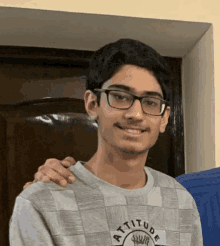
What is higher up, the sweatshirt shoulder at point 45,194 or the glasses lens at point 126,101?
the glasses lens at point 126,101

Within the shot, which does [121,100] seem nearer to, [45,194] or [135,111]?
[135,111]

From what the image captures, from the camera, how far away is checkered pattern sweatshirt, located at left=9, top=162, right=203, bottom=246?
0.56 m

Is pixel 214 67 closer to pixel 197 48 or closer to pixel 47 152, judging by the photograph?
pixel 197 48

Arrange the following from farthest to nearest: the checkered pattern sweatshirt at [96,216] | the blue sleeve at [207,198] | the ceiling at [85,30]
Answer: the ceiling at [85,30], the blue sleeve at [207,198], the checkered pattern sweatshirt at [96,216]

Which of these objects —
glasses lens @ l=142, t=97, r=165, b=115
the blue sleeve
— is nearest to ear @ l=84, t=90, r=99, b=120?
glasses lens @ l=142, t=97, r=165, b=115

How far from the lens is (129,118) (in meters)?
0.60

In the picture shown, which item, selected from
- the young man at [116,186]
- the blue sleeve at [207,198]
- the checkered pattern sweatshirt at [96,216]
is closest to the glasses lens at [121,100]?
the young man at [116,186]

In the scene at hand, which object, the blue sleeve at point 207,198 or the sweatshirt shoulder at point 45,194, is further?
the blue sleeve at point 207,198

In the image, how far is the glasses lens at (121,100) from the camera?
0.61 meters

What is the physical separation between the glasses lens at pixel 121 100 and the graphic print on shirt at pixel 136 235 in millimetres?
236

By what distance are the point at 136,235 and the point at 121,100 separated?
0.27 metres

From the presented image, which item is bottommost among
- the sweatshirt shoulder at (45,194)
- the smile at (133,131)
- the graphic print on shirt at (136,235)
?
the graphic print on shirt at (136,235)

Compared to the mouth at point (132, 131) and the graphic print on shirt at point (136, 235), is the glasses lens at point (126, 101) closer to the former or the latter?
the mouth at point (132, 131)

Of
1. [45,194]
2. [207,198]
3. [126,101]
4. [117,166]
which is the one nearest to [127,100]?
[126,101]
